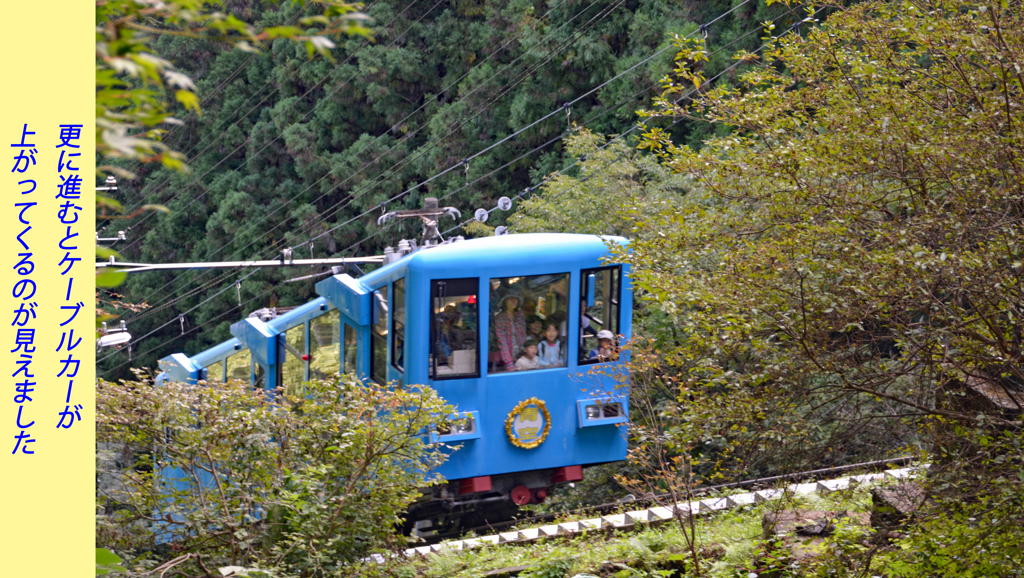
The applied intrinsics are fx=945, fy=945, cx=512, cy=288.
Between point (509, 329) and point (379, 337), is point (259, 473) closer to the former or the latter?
point (509, 329)

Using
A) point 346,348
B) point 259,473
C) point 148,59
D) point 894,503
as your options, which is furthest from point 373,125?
point 148,59

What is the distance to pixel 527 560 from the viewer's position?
23.4 feet

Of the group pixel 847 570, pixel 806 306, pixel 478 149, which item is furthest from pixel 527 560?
pixel 478 149

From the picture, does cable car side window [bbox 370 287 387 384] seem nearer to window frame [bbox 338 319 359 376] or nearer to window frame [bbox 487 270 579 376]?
window frame [bbox 338 319 359 376]

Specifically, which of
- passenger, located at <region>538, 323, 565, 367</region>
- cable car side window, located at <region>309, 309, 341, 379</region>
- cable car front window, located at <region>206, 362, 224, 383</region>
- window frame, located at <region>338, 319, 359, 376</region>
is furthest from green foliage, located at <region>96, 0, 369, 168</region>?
cable car front window, located at <region>206, 362, 224, 383</region>

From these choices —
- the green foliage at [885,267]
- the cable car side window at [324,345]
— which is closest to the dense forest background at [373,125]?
the cable car side window at [324,345]

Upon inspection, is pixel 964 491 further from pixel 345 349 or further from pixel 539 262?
pixel 345 349

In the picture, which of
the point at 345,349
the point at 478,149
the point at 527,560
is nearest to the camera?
the point at 527,560

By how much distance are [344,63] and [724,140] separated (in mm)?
29039

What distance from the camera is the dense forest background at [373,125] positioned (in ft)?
87.6

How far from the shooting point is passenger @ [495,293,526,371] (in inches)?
382

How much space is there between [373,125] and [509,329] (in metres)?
25.8

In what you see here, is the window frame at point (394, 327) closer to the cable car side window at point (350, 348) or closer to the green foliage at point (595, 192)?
the cable car side window at point (350, 348)

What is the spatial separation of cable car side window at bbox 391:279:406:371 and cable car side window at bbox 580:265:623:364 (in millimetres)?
1901
